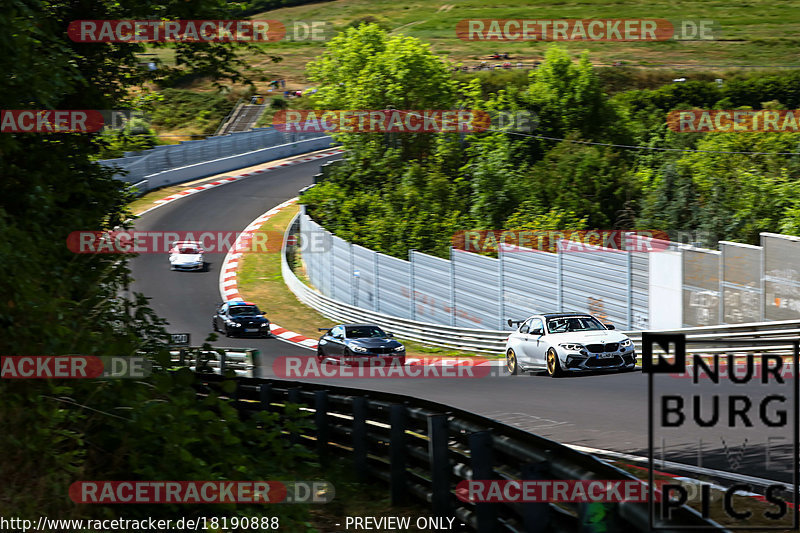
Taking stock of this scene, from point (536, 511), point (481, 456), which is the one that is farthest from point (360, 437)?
point (536, 511)

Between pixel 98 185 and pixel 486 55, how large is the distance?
90.6 m

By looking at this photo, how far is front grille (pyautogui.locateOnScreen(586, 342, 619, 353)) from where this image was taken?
17078 millimetres

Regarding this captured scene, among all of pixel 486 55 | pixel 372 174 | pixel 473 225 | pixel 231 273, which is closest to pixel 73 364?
pixel 473 225

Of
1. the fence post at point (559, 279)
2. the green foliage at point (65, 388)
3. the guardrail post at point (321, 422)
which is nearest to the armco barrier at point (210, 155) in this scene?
the fence post at point (559, 279)

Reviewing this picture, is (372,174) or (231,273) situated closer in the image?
(231,273)

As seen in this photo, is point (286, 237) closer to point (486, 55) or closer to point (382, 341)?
point (382, 341)

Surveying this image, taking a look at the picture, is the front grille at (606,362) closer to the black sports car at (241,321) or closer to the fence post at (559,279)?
the fence post at (559,279)

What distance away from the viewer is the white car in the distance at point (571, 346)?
56.0ft

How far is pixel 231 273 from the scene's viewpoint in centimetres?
4403

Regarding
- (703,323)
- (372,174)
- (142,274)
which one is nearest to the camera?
(703,323)

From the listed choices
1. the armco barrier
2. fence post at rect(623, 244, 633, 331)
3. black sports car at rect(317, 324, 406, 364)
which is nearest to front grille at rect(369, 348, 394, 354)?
black sports car at rect(317, 324, 406, 364)

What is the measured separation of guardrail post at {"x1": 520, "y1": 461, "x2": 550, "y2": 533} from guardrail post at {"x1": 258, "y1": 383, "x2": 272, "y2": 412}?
5170 mm

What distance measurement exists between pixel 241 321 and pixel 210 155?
3409 cm

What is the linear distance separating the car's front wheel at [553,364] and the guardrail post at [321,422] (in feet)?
28.1
